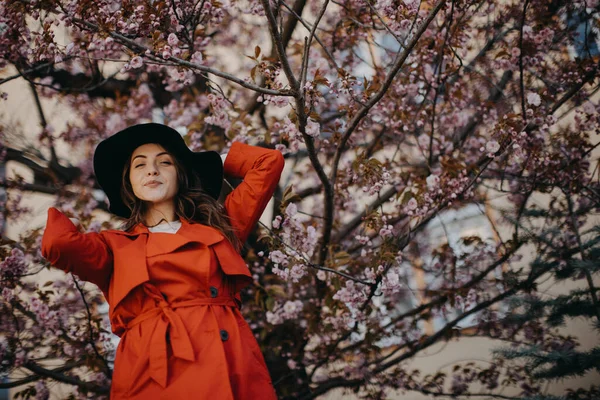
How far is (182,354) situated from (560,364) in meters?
2.11

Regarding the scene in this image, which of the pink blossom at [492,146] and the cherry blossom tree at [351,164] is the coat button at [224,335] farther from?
the pink blossom at [492,146]

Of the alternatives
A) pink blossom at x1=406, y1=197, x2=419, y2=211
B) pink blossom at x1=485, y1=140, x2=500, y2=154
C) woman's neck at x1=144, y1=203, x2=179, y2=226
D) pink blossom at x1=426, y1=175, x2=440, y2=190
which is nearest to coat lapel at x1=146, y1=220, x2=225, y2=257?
woman's neck at x1=144, y1=203, x2=179, y2=226

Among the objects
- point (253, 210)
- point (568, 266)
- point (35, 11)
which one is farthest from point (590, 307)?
point (35, 11)

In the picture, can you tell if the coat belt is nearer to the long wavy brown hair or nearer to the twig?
the long wavy brown hair

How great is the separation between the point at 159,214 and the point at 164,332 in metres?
0.60

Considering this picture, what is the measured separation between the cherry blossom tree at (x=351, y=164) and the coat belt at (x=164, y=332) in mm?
618

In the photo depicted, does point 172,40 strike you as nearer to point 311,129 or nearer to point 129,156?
point 129,156

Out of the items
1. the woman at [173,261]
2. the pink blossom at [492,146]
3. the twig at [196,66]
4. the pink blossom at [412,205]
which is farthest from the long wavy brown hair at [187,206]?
the pink blossom at [492,146]

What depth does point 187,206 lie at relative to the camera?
239cm

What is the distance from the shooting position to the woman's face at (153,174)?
227 cm

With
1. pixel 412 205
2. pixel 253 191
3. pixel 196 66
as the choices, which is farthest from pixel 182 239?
pixel 412 205

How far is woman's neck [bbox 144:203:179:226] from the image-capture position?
2.32 metres

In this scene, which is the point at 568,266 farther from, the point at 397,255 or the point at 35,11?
the point at 35,11

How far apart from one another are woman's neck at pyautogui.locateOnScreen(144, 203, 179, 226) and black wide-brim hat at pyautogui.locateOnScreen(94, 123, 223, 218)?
6.3 inches
